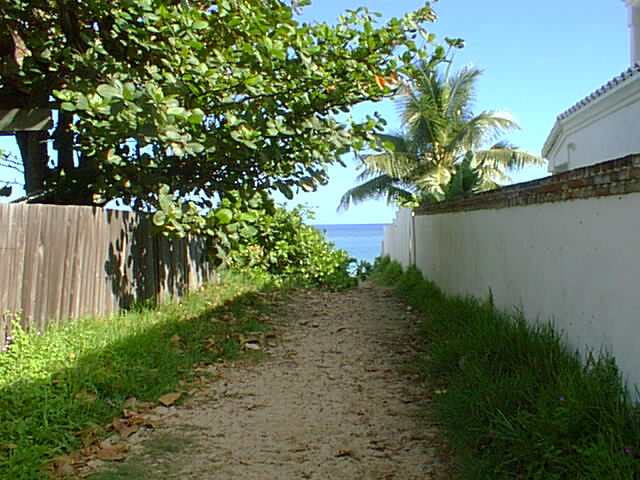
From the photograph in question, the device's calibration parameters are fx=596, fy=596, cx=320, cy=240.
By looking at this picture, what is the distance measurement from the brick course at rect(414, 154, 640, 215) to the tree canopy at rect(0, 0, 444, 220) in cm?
220

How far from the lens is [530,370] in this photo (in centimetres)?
384

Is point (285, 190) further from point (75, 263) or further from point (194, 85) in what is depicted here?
point (75, 263)

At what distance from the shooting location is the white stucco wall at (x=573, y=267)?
3066mm

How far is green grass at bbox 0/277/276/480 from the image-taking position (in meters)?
3.58

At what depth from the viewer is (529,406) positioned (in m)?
3.32

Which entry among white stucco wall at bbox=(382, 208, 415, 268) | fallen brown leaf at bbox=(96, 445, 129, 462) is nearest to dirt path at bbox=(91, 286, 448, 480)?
fallen brown leaf at bbox=(96, 445, 129, 462)

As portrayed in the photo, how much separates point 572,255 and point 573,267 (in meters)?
0.08

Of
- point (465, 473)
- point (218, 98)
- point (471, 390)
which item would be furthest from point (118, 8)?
point (465, 473)

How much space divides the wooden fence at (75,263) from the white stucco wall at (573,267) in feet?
12.2

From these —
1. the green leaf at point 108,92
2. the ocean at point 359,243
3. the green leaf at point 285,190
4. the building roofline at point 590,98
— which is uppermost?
the building roofline at point 590,98

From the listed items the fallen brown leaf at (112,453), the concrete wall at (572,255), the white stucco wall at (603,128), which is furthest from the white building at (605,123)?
the fallen brown leaf at (112,453)

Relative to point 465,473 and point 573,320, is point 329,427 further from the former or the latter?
point 573,320

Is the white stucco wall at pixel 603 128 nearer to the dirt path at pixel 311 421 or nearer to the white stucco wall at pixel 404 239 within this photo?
the white stucco wall at pixel 404 239

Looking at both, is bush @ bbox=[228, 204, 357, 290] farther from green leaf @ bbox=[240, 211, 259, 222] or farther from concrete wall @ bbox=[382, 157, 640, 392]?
concrete wall @ bbox=[382, 157, 640, 392]
